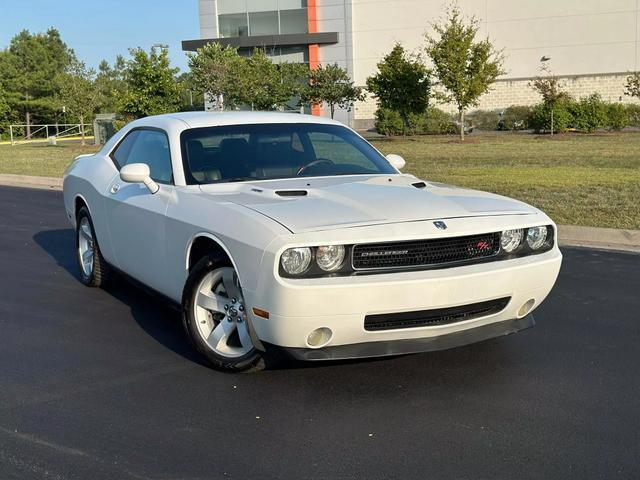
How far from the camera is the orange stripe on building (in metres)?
47.0

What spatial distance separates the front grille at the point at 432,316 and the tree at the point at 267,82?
2893 cm

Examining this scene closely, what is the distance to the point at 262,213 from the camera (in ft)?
13.0

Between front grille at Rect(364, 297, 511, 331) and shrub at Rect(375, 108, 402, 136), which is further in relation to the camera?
shrub at Rect(375, 108, 402, 136)

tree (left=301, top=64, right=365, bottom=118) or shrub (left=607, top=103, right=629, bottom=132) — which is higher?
tree (left=301, top=64, right=365, bottom=118)

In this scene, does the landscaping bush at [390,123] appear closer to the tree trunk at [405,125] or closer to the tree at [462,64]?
the tree trunk at [405,125]

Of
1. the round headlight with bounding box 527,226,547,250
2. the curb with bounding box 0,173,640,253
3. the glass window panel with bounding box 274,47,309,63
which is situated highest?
the glass window panel with bounding box 274,47,309,63

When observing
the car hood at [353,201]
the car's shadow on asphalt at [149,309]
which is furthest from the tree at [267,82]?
the car hood at [353,201]

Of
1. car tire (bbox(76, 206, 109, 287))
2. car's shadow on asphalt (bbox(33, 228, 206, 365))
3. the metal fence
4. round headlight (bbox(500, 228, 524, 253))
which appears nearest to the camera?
round headlight (bbox(500, 228, 524, 253))

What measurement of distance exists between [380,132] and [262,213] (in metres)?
34.5

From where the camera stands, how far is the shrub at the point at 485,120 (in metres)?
42.8

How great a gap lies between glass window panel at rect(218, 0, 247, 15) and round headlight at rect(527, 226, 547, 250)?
46.1m

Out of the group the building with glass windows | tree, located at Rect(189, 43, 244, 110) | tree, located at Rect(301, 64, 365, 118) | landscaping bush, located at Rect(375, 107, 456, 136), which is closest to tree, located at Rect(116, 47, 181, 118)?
tree, located at Rect(189, 43, 244, 110)

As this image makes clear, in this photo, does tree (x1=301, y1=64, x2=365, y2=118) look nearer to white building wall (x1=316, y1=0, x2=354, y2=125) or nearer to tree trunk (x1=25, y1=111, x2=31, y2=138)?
white building wall (x1=316, y1=0, x2=354, y2=125)

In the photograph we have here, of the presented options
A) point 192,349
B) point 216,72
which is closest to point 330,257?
point 192,349
